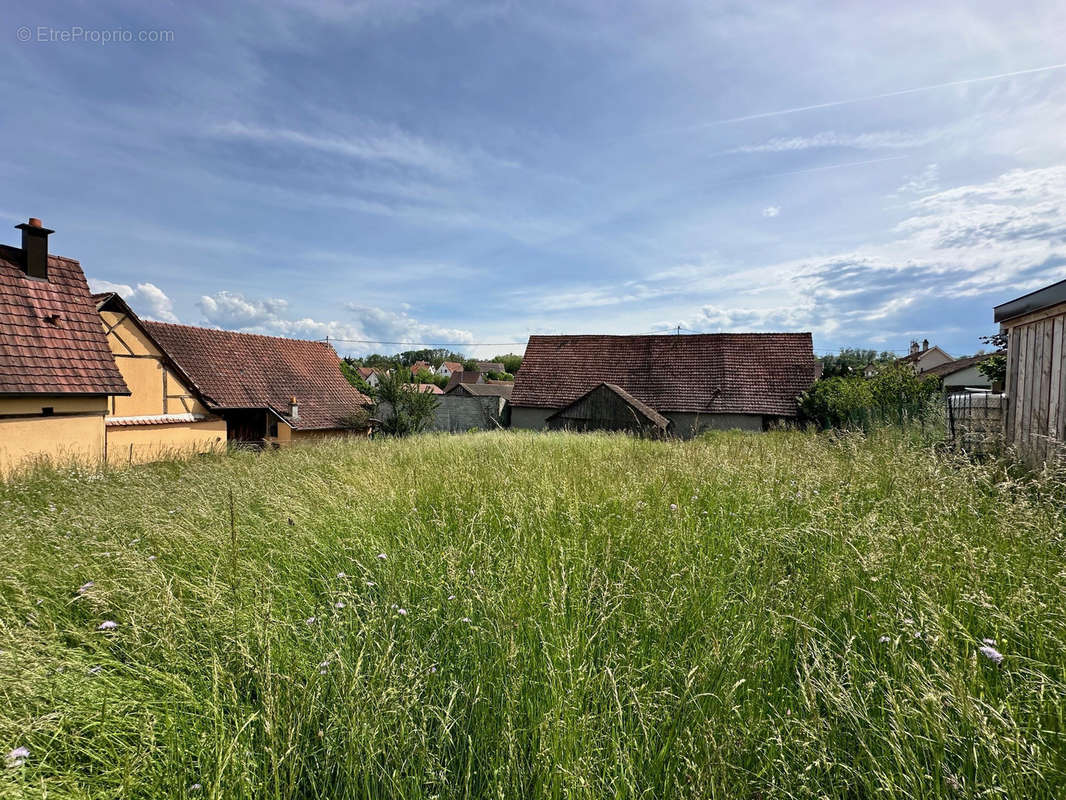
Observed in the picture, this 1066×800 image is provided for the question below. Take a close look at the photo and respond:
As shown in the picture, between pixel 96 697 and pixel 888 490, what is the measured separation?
5.60 metres

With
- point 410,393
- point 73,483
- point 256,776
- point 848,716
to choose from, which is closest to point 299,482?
point 73,483

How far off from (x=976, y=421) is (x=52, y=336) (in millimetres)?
19767

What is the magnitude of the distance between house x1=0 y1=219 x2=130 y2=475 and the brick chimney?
2 cm

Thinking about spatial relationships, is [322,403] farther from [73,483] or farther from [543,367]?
[73,483]

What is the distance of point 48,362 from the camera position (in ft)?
39.0

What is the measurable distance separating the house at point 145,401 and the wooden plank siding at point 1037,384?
61.2 feet

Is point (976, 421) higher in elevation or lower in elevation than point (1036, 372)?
lower

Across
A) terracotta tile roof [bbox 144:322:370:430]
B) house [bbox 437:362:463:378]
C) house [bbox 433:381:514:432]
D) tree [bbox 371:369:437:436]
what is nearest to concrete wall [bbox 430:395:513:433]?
house [bbox 433:381:514:432]

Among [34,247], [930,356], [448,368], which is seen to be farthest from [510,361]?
[34,247]

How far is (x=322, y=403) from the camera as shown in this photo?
25469 millimetres

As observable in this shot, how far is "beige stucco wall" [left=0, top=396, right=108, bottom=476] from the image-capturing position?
10734mm

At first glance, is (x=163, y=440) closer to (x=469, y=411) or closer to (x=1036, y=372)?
(x=469, y=411)

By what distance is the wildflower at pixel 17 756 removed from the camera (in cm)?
141

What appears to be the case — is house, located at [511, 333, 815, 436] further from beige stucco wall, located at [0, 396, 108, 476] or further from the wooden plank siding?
beige stucco wall, located at [0, 396, 108, 476]
